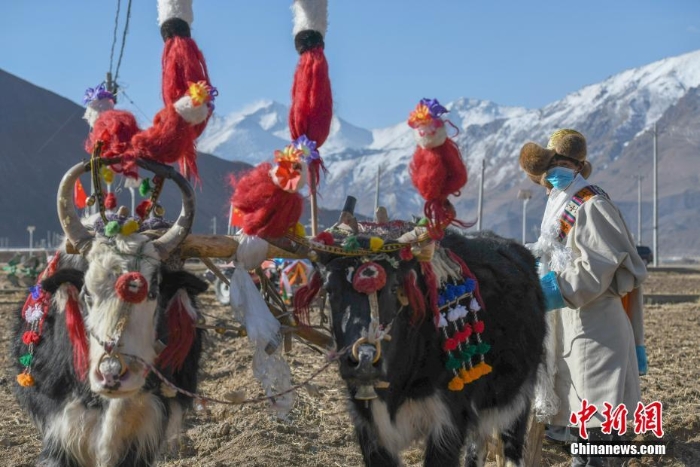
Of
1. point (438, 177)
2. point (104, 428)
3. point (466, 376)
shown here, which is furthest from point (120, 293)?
point (466, 376)

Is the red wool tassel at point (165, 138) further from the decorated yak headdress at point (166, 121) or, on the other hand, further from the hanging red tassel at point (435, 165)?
the hanging red tassel at point (435, 165)

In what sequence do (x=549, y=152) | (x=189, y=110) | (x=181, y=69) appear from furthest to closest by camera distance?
(x=549, y=152) → (x=181, y=69) → (x=189, y=110)

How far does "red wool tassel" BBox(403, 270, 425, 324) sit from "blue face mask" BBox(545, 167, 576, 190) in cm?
146

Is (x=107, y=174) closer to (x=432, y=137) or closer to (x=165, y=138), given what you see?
(x=165, y=138)

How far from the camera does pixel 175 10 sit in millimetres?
5891

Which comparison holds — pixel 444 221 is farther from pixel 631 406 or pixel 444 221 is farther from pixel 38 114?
pixel 38 114

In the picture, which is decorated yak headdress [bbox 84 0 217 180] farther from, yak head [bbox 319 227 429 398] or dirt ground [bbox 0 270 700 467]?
dirt ground [bbox 0 270 700 467]

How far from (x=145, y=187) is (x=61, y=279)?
2.93 ft

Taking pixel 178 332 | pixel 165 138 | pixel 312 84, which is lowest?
pixel 178 332

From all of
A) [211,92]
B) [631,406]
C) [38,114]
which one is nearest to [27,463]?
[211,92]

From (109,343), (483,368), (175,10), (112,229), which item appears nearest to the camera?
(109,343)

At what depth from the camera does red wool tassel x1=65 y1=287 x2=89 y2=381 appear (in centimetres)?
476

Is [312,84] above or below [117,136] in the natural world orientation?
above

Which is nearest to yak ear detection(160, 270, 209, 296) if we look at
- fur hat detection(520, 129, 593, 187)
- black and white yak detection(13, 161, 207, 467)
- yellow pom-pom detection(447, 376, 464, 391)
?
black and white yak detection(13, 161, 207, 467)
